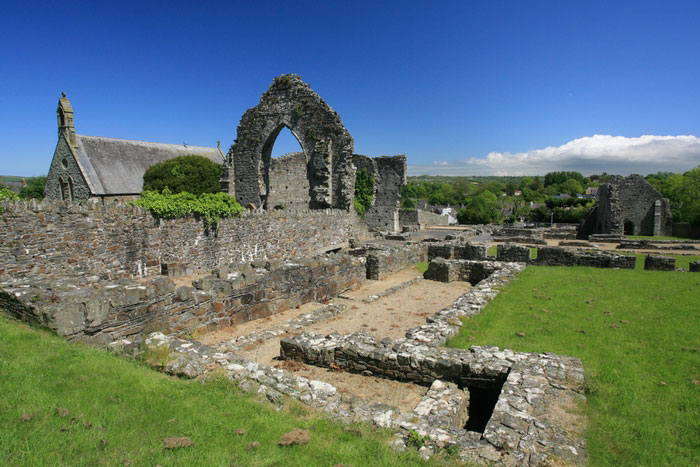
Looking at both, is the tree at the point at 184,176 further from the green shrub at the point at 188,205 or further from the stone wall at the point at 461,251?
the stone wall at the point at 461,251

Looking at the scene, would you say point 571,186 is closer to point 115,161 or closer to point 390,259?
point 115,161

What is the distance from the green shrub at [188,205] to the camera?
542 inches

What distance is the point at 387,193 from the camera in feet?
114

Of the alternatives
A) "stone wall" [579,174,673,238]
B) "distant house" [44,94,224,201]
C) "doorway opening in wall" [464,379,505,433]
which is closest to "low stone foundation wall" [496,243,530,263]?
"doorway opening in wall" [464,379,505,433]

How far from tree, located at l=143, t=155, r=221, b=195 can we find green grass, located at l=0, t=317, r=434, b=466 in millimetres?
29606

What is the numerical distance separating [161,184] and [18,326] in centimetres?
3006

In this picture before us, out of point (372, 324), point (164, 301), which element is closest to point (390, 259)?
point (372, 324)

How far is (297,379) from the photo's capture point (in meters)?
5.14

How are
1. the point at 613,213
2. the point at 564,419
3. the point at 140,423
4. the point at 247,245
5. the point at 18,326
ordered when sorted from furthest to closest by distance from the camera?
the point at 613,213 → the point at 247,245 → the point at 18,326 → the point at 564,419 → the point at 140,423

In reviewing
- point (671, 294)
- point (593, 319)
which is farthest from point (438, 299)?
point (671, 294)

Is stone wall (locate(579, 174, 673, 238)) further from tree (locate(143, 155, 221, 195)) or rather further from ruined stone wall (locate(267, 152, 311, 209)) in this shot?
tree (locate(143, 155, 221, 195))

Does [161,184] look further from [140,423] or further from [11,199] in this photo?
[140,423]

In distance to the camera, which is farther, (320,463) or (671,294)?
(671,294)

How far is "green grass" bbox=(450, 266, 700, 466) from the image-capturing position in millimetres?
4082
